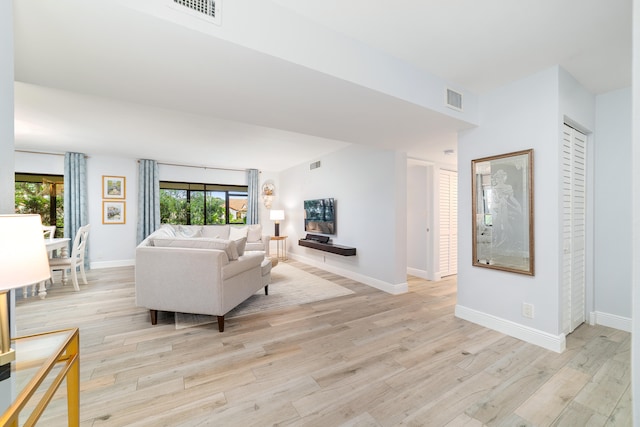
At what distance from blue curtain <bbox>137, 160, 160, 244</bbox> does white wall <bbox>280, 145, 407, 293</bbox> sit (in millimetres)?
3658

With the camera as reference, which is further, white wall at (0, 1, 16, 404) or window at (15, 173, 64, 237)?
window at (15, 173, 64, 237)

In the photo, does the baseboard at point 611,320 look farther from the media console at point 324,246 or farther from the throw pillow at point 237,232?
the throw pillow at point 237,232

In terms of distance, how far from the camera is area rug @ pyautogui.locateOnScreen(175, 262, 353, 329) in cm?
297

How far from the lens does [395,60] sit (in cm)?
213

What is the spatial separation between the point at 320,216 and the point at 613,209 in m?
4.20

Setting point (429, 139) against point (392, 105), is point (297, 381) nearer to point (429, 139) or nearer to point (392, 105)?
point (392, 105)

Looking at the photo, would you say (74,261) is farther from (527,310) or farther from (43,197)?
(527,310)

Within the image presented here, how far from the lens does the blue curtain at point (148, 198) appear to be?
5961 millimetres

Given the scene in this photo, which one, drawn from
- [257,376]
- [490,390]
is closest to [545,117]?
[490,390]

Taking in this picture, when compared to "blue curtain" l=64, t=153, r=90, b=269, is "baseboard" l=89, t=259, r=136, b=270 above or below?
below

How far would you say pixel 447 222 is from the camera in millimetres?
4984

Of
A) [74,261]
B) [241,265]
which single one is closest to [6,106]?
[241,265]

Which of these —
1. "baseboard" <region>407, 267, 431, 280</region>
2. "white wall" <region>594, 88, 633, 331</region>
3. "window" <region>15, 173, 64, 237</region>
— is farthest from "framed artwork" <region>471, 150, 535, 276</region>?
"window" <region>15, 173, 64, 237</region>

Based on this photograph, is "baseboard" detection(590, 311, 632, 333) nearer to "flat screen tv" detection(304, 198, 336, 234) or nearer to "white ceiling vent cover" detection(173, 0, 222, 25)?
"flat screen tv" detection(304, 198, 336, 234)
